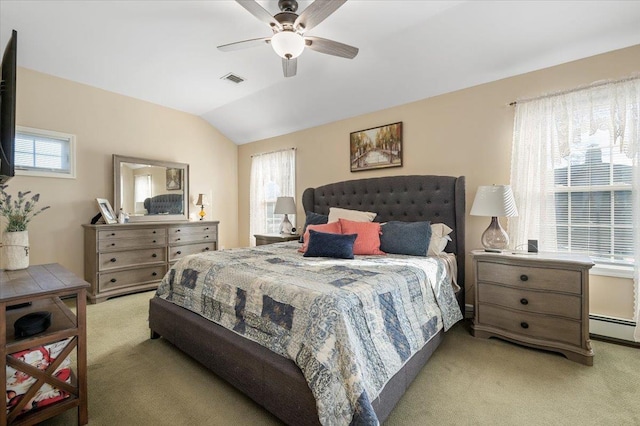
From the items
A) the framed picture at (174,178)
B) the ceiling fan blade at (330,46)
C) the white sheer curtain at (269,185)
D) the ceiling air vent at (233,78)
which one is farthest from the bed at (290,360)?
the framed picture at (174,178)

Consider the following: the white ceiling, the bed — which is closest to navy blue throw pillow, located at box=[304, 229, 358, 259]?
the bed

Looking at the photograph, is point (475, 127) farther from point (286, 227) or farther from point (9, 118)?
point (9, 118)

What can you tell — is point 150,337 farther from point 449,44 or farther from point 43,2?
point 449,44

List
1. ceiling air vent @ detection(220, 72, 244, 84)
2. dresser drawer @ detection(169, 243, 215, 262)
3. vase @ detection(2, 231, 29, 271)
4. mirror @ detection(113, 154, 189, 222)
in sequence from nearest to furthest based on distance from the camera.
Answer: vase @ detection(2, 231, 29, 271), ceiling air vent @ detection(220, 72, 244, 84), mirror @ detection(113, 154, 189, 222), dresser drawer @ detection(169, 243, 215, 262)

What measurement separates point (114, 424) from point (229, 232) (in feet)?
13.7

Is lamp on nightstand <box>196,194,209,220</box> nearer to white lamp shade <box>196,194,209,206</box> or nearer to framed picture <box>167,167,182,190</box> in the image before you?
white lamp shade <box>196,194,209,206</box>

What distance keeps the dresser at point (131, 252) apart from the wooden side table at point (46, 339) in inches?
80.7

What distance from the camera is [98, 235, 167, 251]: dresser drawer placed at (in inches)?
142

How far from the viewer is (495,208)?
8.37ft

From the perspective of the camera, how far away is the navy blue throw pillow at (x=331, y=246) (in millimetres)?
2586

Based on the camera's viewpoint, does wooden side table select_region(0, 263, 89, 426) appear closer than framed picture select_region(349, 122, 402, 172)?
Yes

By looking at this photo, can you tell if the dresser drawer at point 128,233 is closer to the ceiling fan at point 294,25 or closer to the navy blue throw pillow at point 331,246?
the navy blue throw pillow at point 331,246

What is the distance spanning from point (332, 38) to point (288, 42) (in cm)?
100

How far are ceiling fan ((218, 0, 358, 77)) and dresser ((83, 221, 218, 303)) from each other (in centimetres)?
278
